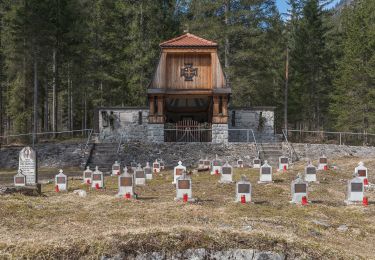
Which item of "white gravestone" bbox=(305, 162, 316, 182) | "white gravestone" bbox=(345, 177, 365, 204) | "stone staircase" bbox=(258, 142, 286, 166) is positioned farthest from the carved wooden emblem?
"white gravestone" bbox=(345, 177, 365, 204)

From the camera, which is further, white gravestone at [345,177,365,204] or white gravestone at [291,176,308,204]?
white gravestone at [345,177,365,204]

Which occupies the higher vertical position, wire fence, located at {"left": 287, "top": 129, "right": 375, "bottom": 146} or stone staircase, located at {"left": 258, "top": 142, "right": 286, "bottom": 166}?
wire fence, located at {"left": 287, "top": 129, "right": 375, "bottom": 146}

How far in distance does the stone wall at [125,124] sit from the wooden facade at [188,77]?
2770 millimetres

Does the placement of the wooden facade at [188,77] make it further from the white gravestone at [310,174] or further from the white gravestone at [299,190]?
the white gravestone at [299,190]

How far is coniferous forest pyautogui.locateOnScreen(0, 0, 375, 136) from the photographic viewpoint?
118 ft

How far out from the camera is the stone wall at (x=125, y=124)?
31.9m

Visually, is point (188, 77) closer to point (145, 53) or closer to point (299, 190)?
point (145, 53)

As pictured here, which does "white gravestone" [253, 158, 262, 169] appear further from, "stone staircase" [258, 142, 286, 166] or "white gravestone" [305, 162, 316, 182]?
"white gravestone" [305, 162, 316, 182]

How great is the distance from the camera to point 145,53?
130ft

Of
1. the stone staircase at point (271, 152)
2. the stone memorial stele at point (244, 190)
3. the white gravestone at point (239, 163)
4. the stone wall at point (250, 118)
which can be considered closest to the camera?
the stone memorial stele at point (244, 190)

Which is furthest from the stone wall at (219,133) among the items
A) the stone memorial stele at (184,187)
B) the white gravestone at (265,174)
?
the stone memorial stele at (184,187)

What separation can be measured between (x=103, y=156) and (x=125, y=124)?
708cm

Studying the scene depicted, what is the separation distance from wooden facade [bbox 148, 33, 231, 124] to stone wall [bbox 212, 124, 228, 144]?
0.29 meters

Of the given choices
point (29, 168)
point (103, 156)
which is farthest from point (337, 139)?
point (29, 168)
